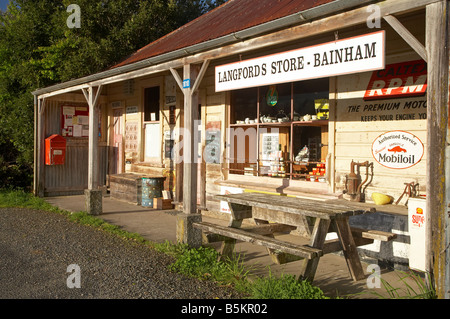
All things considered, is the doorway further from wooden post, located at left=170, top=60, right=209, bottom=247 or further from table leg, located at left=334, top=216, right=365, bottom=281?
table leg, located at left=334, top=216, right=365, bottom=281

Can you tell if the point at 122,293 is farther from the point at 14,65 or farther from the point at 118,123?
the point at 14,65

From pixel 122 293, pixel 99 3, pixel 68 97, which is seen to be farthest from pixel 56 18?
pixel 122 293

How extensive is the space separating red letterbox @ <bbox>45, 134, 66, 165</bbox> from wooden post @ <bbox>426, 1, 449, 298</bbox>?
10.3 metres

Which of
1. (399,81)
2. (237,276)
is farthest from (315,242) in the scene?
(399,81)

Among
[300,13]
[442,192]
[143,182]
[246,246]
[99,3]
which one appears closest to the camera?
[442,192]

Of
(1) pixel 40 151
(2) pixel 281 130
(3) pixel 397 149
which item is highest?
(2) pixel 281 130

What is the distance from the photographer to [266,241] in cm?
462

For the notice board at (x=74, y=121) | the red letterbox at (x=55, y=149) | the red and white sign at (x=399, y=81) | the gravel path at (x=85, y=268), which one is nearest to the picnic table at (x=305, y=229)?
the gravel path at (x=85, y=268)

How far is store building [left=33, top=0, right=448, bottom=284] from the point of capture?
427cm

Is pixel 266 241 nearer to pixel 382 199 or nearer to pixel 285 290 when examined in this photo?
pixel 285 290

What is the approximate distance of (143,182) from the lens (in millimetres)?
10273

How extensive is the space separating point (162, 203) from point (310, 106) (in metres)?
4.50

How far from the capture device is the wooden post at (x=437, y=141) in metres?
3.56
